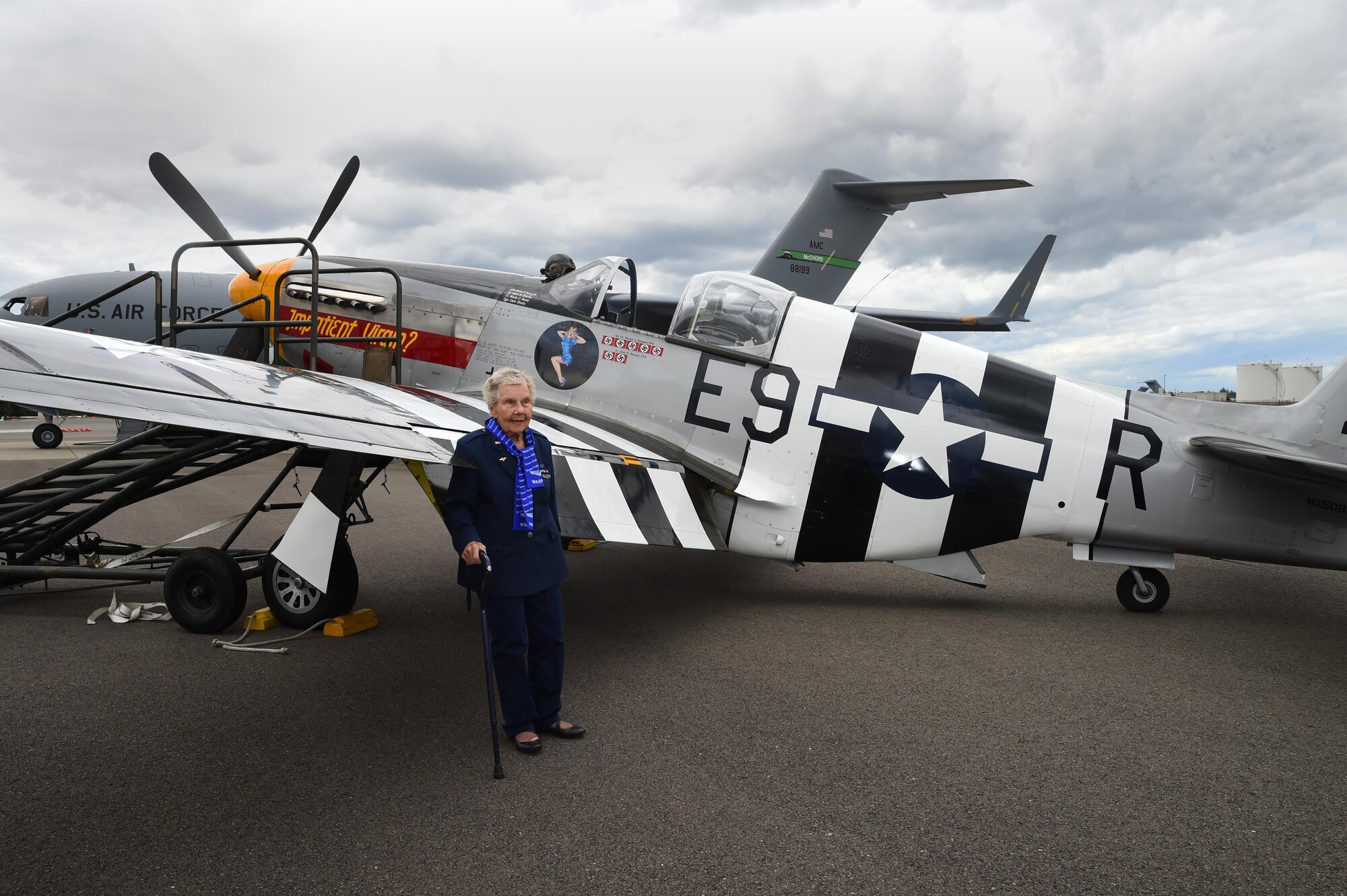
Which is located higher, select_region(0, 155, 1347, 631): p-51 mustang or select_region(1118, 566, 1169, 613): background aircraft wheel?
select_region(0, 155, 1347, 631): p-51 mustang

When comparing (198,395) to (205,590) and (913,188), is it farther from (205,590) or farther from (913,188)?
(913,188)

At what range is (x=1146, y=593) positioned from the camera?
5.95 m

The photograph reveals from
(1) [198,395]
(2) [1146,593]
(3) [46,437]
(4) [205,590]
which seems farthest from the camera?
(3) [46,437]

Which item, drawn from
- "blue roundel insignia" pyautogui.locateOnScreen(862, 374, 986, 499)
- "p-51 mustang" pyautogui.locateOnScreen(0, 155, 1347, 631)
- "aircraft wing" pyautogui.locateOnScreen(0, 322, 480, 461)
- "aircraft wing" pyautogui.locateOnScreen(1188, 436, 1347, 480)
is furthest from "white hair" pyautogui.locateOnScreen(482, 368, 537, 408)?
"aircraft wing" pyautogui.locateOnScreen(1188, 436, 1347, 480)

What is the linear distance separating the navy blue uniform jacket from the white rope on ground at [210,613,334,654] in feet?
6.88

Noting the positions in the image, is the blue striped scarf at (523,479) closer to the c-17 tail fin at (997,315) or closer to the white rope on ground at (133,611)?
the white rope on ground at (133,611)

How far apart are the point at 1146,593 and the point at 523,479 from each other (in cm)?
509

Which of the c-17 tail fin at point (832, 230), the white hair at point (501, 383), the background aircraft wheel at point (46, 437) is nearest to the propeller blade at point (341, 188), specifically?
the white hair at point (501, 383)

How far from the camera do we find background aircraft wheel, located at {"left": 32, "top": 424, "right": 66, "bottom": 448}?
17.2 metres

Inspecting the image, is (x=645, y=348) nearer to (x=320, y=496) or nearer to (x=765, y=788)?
(x=320, y=496)

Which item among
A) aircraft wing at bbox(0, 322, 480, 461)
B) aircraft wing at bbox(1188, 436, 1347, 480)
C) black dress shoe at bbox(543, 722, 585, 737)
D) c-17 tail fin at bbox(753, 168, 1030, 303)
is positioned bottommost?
black dress shoe at bbox(543, 722, 585, 737)

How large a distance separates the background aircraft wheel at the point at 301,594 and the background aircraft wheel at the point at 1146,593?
221 inches

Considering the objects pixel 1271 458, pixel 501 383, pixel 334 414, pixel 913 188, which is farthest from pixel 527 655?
pixel 913 188

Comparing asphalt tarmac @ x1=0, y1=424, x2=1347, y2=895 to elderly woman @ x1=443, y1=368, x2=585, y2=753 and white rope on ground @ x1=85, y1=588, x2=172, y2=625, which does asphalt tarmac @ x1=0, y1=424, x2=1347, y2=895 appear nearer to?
white rope on ground @ x1=85, y1=588, x2=172, y2=625
